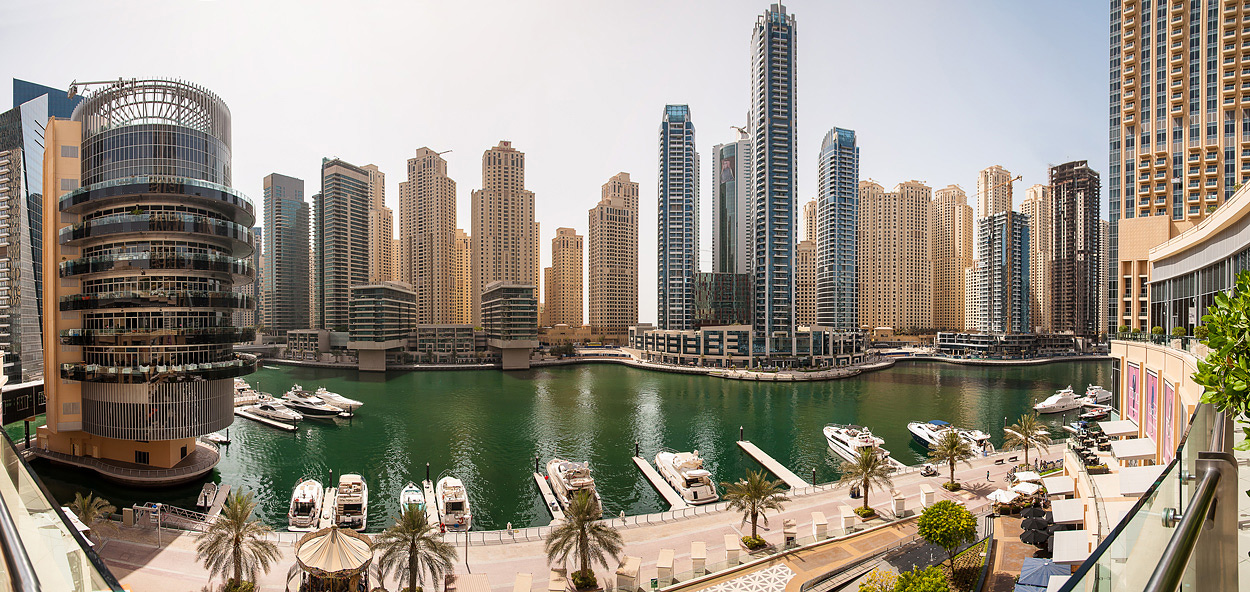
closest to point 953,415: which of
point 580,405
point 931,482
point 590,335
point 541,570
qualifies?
point 931,482

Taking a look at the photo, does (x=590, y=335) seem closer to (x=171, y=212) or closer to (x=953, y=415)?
(x=953, y=415)

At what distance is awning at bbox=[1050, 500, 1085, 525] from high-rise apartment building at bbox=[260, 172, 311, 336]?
546 ft

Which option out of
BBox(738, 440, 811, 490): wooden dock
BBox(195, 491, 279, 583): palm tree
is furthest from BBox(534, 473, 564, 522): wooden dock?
BBox(738, 440, 811, 490): wooden dock

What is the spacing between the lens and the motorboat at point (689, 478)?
30609 millimetres

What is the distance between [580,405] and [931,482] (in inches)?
1532

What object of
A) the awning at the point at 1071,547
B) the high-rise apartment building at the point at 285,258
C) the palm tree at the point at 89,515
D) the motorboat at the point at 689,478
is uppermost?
the high-rise apartment building at the point at 285,258

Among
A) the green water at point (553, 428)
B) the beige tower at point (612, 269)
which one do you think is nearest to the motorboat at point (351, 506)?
the green water at point (553, 428)

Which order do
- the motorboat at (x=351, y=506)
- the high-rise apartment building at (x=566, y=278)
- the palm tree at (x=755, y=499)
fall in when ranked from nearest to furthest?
the palm tree at (x=755, y=499), the motorboat at (x=351, y=506), the high-rise apartment building at (x=566, y=278)

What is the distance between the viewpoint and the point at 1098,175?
124 m

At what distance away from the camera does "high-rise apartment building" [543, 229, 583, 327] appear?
159000mm

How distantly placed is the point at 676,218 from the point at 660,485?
289 ft

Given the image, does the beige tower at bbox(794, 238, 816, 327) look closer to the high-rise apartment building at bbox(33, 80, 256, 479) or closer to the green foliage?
the high-rise apartment building at bbox(33, 80, 256, 479)

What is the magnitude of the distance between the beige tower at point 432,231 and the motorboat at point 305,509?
11717cm

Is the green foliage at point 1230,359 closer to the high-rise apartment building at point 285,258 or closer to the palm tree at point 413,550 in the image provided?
the palm tree at point 413,550
